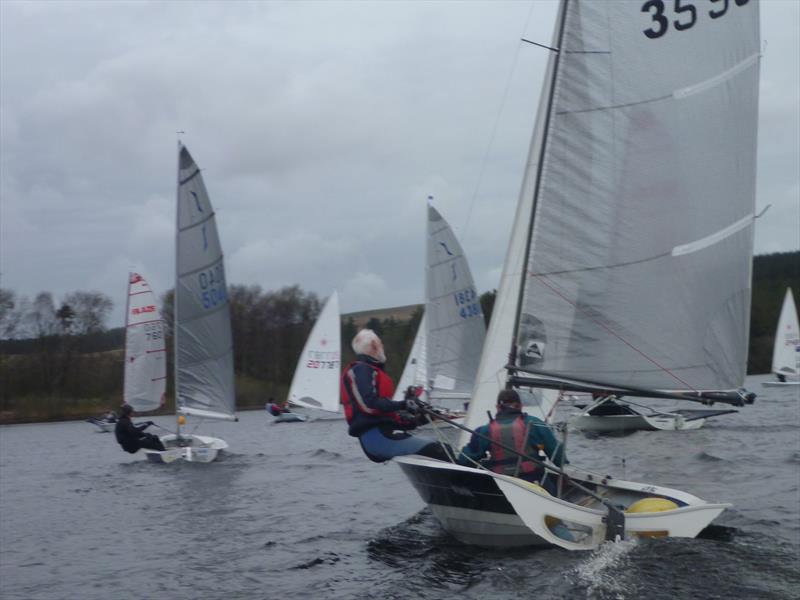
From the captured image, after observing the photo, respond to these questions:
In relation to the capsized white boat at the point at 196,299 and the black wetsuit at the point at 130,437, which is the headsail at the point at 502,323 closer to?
the black wetsuit at the point at 130,437

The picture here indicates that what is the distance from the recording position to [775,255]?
94.4 meters

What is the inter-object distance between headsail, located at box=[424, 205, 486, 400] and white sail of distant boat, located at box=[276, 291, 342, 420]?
7.12m

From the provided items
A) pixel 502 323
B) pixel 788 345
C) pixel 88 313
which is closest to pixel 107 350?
pixel 88 313

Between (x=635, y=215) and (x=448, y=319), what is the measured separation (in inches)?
714

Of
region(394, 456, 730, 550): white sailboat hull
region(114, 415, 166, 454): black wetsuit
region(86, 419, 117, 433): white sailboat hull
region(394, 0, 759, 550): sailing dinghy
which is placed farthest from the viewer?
region(86, 419, 117, 433): white sailboat hull

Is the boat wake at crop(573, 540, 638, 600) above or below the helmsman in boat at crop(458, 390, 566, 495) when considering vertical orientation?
below

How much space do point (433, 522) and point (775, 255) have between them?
307 feet

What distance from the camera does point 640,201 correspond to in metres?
8.05

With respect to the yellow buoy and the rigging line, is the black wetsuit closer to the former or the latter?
the rigging line

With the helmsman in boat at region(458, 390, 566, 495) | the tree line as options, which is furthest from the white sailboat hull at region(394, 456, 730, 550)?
the tree line

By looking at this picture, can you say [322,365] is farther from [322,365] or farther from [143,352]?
[143,352]

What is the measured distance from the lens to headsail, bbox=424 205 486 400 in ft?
85.4

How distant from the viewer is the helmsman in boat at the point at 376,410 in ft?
26.1

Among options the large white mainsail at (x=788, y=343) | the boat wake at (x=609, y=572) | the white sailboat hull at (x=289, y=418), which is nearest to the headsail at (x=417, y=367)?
the white sailboat hull at (x=289, y=418)
